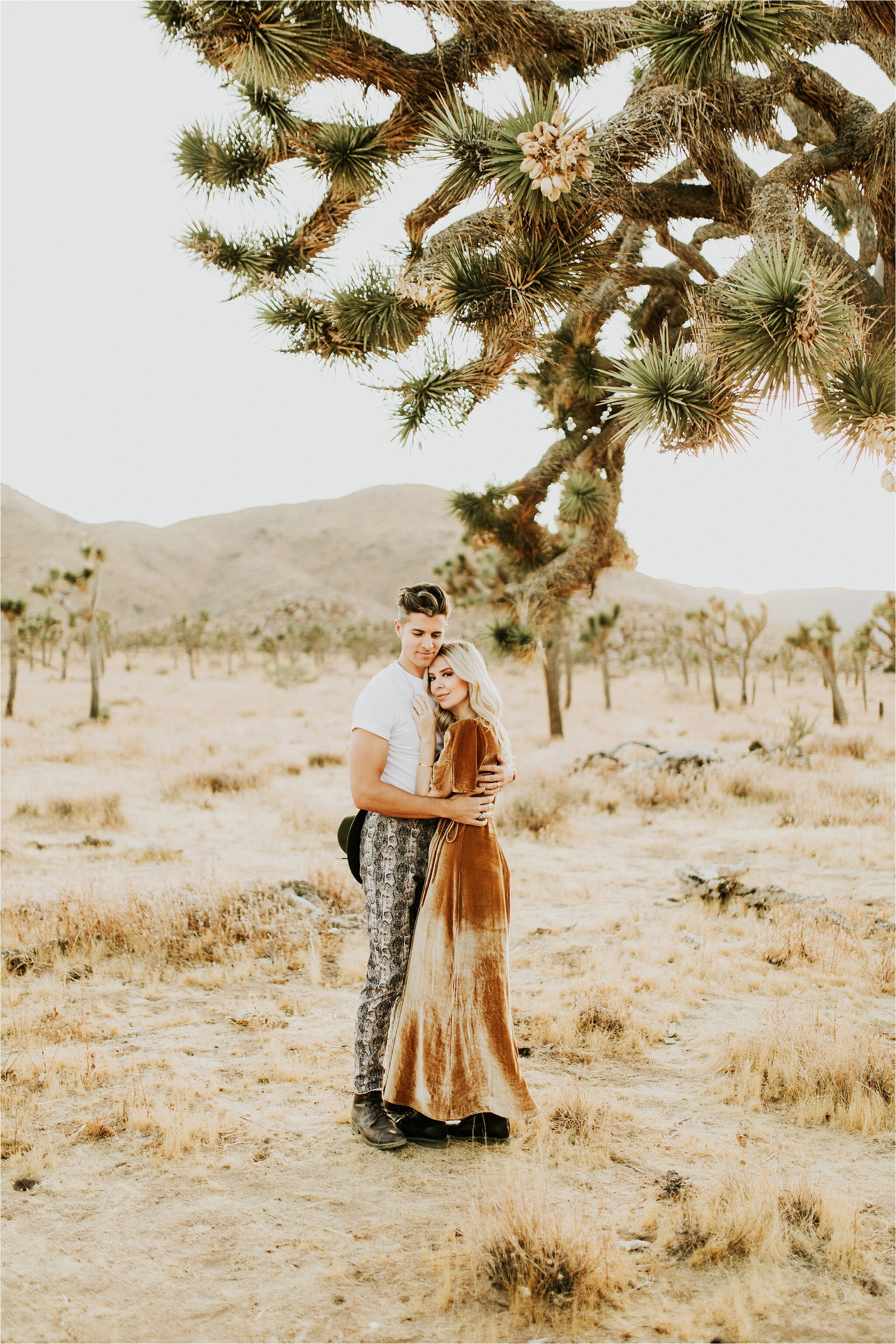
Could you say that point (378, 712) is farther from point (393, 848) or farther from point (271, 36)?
point (271, 36)

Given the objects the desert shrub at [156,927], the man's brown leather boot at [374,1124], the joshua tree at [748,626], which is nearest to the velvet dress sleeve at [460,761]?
the man's brown leather boot at [374,1124]

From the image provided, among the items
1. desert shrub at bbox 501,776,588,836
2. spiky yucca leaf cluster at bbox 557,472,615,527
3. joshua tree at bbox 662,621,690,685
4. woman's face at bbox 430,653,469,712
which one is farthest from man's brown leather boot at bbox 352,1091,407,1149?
joshua tree at bbox 662,621,690,685

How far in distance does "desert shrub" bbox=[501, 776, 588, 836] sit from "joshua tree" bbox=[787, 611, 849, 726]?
13.8 meters

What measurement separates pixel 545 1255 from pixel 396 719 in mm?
1857

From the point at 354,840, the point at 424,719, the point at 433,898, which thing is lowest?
the point at 433,898

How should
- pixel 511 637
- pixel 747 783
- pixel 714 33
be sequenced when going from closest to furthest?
pixel 714 33 < pixel 511 637 < pixel 747 783

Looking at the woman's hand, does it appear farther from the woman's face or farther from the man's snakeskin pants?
the man's snakeskin pants

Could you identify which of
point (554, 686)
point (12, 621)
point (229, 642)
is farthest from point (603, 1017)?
point (229, 642)

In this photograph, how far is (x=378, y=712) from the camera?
325cm

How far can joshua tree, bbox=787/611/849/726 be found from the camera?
882 inches

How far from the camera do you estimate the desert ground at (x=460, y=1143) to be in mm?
2443

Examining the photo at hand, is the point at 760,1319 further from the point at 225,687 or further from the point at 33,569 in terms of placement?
the point at 33,569

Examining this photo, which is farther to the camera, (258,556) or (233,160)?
(258,556)

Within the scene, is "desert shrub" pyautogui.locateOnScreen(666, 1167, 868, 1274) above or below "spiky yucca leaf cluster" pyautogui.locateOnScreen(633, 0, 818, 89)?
below
